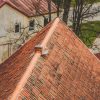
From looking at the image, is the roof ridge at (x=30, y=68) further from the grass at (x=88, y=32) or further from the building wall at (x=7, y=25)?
the building wall at (x=7, y=25)

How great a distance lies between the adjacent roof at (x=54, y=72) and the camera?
956 centimetres

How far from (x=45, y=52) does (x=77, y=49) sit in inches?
114

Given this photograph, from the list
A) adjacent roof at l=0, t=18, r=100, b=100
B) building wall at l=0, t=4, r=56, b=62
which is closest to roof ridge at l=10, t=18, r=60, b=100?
adjacent roof at l=0, t=18, r=100, b=100

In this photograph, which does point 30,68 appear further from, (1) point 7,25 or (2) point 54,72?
(1) point 7,25

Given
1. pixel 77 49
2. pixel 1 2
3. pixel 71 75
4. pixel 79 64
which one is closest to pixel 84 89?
pixel 71 75

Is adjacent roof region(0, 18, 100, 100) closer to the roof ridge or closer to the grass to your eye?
the roof ridge

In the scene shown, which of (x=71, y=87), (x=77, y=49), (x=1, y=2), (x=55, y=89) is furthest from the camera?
(x=1, y=2)

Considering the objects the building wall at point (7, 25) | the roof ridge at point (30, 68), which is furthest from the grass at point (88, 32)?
the roof ridge at point (30, 68)

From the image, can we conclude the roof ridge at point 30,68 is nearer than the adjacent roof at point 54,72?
Yes

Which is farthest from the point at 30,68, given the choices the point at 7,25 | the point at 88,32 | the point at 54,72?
the point at 88,32

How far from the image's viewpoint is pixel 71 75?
11898 mm

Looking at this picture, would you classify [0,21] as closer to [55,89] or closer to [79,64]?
[79,64]

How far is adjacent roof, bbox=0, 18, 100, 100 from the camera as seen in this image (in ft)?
31.4

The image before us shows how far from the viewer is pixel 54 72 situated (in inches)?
439
